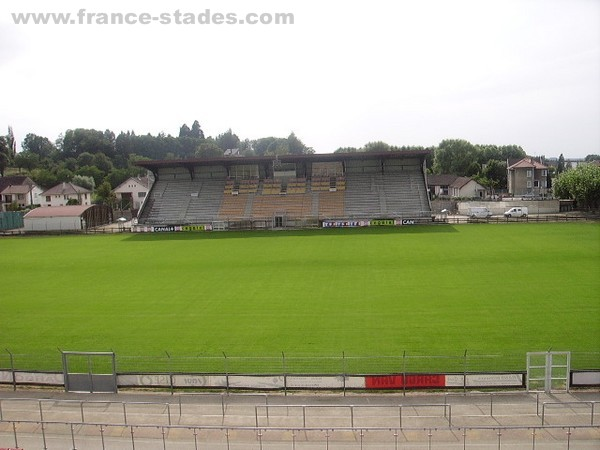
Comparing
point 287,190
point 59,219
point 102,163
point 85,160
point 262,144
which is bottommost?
point 59,219

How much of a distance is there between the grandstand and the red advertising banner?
40.2 meters

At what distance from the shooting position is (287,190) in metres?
62.3

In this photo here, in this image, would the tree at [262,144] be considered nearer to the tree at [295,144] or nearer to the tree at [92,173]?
the tree at [295,144]

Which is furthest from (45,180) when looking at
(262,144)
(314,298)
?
(262,144)

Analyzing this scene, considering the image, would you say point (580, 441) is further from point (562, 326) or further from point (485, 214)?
point (485, 214)

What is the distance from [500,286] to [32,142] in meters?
160

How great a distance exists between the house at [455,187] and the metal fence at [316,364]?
75.1 meters

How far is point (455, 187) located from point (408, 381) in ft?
265

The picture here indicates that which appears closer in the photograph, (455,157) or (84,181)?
(84,181)

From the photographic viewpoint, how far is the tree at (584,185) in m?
59.4

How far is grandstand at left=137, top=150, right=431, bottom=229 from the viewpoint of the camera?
56.8m

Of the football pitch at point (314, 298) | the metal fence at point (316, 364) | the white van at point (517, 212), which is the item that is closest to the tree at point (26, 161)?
the football pitch at point (314, 298)

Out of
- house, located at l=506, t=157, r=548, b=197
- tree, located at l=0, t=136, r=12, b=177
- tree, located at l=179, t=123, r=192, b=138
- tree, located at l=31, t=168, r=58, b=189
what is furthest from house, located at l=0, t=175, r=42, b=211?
tree, located at l=179, t=123, r=192, b=138

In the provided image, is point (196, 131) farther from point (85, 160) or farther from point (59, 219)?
point (59, 219)
